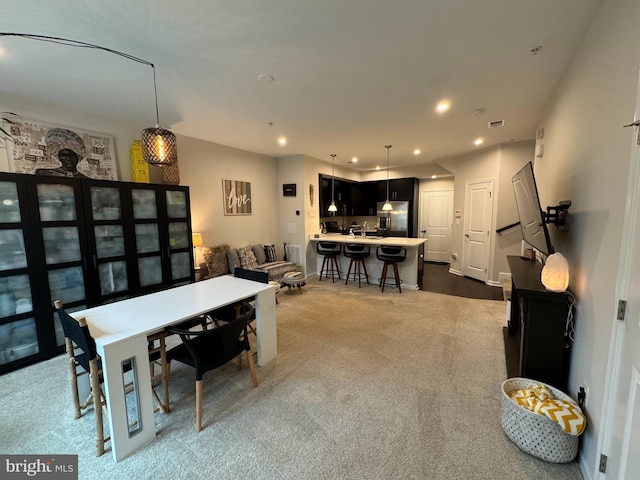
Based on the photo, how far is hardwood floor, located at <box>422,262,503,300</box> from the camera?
4.77 meters

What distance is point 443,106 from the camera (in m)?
3.22

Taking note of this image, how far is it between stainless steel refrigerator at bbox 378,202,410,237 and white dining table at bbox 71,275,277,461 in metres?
5.91

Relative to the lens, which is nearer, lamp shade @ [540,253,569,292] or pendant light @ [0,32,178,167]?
lamp shade @ [540,253,569,292]

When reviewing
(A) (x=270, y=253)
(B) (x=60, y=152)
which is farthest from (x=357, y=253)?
(B) (x=60, y=152)

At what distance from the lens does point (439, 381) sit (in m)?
2.37

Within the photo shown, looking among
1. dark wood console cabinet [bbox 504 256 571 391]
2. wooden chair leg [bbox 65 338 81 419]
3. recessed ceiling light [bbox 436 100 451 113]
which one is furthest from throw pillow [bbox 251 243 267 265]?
dark wood console cabinet [bbox 504 256 571 391]

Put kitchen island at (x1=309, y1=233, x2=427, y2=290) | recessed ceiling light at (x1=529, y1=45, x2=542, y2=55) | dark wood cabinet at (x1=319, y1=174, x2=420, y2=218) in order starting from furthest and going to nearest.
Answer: dark wood cabinet at (x1=319, y1=174, x2=420, y2=218) < kitchen island at (x1=309, y1=233, x2=427, y2=290) < recessed ceiling light at (x1=529, y1=45, x2=542, y2=55)

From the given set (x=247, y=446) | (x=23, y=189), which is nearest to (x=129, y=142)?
(x=23, y=189)

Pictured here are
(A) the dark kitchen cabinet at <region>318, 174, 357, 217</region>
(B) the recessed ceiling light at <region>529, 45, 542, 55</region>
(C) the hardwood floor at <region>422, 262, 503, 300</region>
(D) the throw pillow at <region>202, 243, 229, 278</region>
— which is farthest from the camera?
(A) the dark kitchen cabinet at <region>318, 174, 357, 217</region>

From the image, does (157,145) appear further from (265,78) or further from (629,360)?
(629,360)

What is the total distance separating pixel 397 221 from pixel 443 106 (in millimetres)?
4549

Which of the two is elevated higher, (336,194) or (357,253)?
(336,194)

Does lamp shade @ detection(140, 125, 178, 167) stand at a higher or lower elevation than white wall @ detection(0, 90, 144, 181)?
lower

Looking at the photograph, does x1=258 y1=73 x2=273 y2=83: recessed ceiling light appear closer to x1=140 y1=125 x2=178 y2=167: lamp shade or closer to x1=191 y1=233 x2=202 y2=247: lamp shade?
x1=140 y1=125 x2=178 y2=167: lamp shade
